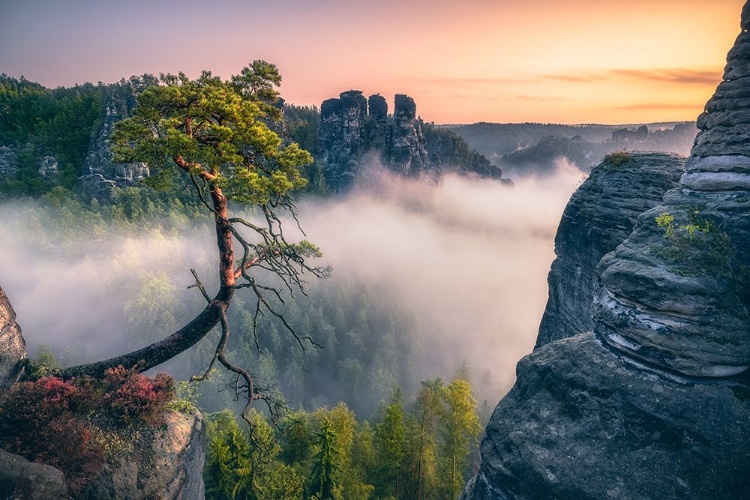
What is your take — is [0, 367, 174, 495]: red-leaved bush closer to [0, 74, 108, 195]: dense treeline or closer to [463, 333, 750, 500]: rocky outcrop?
[463, 333, 750, 500]: rocky outcrop

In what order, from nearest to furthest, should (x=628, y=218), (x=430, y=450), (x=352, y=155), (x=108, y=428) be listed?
(x=108, y=428) < (x=628, y=218) < (x=430, y=450) < (x=352, y=155)

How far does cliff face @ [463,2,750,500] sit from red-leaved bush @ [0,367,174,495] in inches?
503

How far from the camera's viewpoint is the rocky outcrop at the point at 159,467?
376 inches

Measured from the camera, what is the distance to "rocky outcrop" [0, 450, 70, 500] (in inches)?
303

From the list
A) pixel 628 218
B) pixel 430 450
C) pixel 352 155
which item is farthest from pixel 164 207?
pixel 628 218

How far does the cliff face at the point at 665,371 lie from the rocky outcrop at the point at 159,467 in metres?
11.0

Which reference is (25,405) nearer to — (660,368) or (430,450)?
(660,368)

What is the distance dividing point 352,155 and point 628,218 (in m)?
105

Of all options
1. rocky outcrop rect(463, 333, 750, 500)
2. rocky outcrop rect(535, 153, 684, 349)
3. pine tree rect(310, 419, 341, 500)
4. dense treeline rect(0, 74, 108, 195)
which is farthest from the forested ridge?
rocky outcrop rect(463, 333, 750, 500)

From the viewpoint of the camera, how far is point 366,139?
119 meters

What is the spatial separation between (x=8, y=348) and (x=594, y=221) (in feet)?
91.5

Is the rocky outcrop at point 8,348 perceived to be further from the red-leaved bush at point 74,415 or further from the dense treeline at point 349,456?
the dense treeline at point 349,456

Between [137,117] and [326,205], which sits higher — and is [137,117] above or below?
above

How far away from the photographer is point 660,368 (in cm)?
1188
